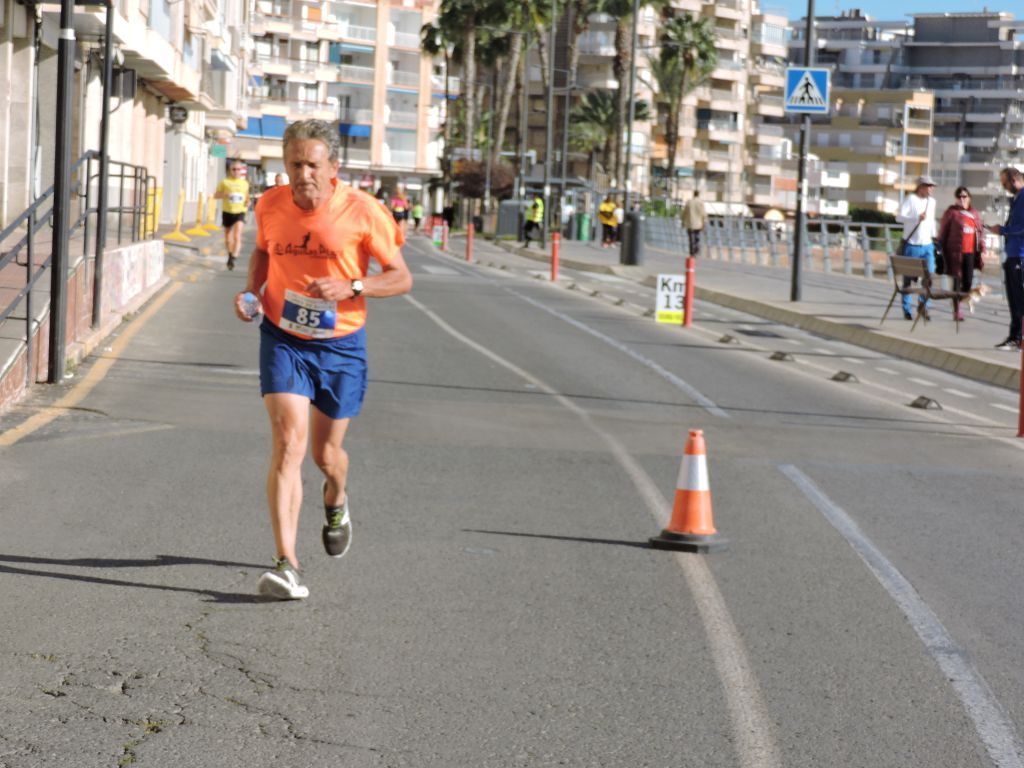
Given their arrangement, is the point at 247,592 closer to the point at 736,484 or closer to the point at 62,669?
the point at 62,669

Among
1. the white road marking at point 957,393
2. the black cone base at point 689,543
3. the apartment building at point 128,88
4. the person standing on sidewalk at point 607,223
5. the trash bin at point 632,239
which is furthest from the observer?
the person standing on sidewalk at point 607,223

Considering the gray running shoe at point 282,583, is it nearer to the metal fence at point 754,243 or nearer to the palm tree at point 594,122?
the metal fence at point 754,243

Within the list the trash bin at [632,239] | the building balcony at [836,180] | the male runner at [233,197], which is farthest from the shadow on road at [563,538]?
the building balcony at [836,180]

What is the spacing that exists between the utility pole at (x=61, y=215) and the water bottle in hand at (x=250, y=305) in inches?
264

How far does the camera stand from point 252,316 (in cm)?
684

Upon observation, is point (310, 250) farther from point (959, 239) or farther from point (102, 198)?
point (959, 239)

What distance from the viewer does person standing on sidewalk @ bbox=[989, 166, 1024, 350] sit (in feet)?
64.1

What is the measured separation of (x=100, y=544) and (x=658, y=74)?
11229 cm

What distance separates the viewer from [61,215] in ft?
43.6

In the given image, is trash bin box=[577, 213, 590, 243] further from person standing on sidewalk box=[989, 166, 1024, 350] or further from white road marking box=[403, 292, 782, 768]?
white road marking box=[403, 292, 782, 768]

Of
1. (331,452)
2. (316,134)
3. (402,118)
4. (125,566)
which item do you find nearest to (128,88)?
(125,566)

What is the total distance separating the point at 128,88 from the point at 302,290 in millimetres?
27195

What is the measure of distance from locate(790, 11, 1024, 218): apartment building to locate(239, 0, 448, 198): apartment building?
159ft

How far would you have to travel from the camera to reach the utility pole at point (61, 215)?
12.9m
